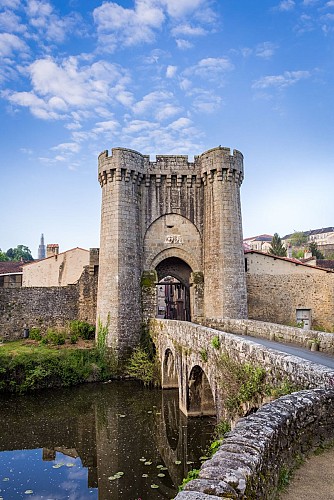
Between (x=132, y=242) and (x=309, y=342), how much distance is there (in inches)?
467

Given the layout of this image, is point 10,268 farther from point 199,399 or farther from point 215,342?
point 215,342

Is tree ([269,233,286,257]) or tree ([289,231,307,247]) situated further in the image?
tree ([289,231,307,247])

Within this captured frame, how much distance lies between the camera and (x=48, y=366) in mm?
18391

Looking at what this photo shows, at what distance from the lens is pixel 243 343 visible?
8.48 meters

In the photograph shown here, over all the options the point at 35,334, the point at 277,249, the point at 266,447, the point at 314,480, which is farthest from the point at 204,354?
the point at 277,249

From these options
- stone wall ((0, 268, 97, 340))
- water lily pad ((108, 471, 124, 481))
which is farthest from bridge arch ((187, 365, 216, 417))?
stone wall ((0, 268, 97, 340))

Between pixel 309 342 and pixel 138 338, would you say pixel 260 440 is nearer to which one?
pixel 309 342

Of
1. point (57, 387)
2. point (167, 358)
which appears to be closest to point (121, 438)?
point (167, 358)

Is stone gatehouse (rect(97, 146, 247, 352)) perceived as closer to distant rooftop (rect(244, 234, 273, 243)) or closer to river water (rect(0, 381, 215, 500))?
river water (rect(0, 381, 215, 500))

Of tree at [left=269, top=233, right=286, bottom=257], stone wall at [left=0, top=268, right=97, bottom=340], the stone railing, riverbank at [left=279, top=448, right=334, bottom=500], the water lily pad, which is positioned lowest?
the water lily pad

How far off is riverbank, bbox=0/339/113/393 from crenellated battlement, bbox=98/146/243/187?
8.82 metres

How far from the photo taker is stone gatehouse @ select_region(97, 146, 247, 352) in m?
20.1

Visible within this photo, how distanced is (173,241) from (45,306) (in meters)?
8.48

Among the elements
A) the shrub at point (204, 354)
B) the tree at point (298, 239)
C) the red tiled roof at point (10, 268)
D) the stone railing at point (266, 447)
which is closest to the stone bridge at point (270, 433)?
the stone railing at point (266, 447)
